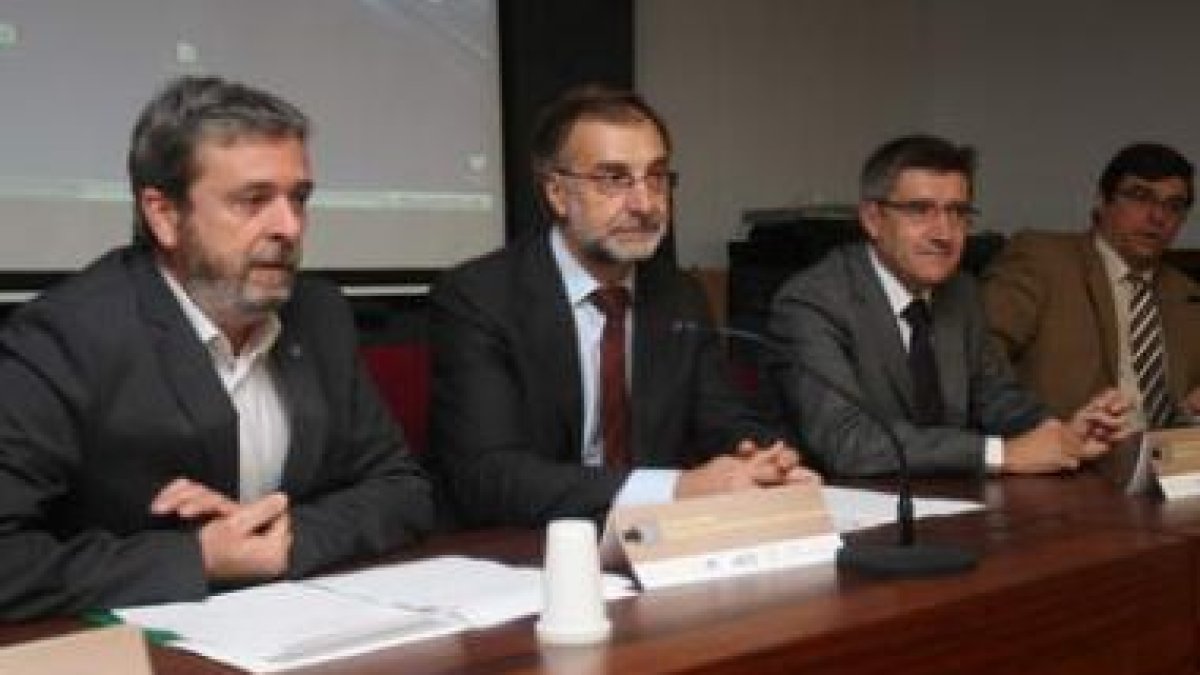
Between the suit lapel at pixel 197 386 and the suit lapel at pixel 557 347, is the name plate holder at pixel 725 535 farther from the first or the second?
the suit lapel at pixel 557 347

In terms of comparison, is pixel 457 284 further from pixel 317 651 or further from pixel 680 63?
pixel 680 63

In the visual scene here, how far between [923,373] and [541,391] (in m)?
0.77

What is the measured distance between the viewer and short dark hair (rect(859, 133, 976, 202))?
104 inches

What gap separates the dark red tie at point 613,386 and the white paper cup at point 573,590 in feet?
3.20

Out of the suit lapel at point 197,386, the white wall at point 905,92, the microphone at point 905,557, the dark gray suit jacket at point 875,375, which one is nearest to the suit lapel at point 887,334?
the dark gray suit jacket at point 875,375

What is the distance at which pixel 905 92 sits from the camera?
4.96 m

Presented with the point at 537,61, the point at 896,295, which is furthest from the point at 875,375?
the point at 537,61

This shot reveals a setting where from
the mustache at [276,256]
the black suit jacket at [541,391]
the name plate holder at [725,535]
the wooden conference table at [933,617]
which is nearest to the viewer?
the wooden conference table at [933,617]

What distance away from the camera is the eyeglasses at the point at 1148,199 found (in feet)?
10.8

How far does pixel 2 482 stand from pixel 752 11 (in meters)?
3.37

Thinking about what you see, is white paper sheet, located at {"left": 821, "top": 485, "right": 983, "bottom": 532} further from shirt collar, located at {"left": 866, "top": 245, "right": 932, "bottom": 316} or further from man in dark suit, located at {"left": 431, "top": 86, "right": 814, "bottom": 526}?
shirt collar, located at {"left": 866, "top": 245, "right": 932, "bottom": 316}

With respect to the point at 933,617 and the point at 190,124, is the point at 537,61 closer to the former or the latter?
the point at 190,124

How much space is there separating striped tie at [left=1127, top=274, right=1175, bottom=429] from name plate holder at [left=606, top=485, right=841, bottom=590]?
6.25 ft

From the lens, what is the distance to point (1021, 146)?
478 centimetres
